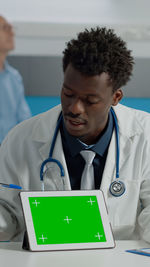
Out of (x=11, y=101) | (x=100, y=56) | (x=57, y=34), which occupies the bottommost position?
(x=11, y=101)

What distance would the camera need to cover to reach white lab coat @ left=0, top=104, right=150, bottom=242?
4.94 feet

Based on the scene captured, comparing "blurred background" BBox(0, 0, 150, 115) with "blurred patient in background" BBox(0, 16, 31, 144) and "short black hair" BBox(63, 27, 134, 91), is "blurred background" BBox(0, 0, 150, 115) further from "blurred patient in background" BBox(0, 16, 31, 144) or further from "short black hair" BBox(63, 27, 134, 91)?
"short black hair" BBox(63, 27, 134, 91)

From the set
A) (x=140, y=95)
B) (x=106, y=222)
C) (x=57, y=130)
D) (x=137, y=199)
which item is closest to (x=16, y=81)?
(x=140, y=95)

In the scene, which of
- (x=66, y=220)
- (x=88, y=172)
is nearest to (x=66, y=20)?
(x=88, y=172)

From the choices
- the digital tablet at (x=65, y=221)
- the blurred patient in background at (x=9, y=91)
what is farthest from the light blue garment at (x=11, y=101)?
the digital tablet at (x=65, y=221)

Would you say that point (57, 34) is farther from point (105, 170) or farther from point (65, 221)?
point (65, 221)

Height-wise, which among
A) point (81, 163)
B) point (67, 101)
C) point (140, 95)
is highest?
point (67, 101)

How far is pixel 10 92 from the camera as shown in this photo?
2598 millimetres

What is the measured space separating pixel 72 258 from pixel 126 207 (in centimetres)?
39

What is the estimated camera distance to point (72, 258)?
1189mm

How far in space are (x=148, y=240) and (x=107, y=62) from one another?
0.52m

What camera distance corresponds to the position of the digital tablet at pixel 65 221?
1255 mm

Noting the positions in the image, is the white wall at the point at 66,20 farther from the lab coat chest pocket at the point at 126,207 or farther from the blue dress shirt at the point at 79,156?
the lab coat chest pocket at the point at 126,207

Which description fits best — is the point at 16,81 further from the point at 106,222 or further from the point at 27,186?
the point at 106,222
